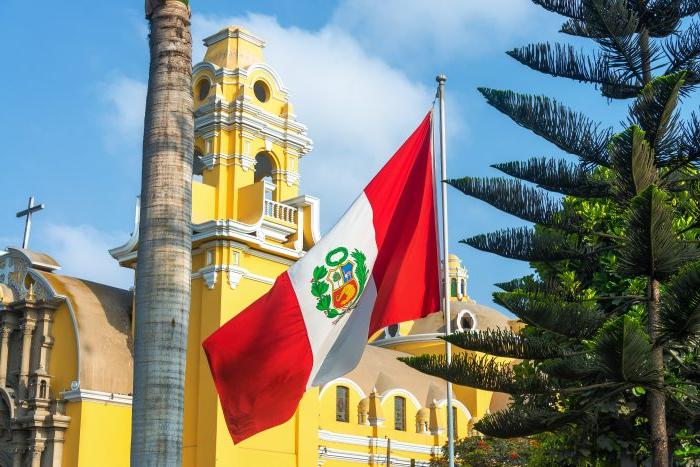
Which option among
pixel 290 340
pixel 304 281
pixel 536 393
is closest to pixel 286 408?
pixel 290 340

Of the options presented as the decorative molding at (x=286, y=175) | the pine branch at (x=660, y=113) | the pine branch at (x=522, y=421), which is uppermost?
the decorative molding at (x=286, y=175)

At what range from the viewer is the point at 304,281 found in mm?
10648

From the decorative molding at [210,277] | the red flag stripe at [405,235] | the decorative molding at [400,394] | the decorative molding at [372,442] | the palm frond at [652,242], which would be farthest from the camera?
the decorative molding at [400,394]

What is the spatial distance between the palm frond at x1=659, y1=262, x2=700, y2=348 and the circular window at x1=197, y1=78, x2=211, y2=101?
1864 centimetres

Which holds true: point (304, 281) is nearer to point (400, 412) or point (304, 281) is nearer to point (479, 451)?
point (479, 451)

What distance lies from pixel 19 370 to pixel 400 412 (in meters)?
12.4

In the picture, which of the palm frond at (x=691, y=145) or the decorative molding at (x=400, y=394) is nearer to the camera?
the palm frond at (x=691, y=145)

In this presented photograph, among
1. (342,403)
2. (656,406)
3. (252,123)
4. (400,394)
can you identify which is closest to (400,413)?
(400,394)

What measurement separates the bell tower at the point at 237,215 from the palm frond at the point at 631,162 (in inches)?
519

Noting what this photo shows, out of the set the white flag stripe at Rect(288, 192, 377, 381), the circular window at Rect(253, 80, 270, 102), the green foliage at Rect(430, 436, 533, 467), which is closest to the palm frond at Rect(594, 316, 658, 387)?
the white flag stripe at Rect(288, 192, 377, 381)

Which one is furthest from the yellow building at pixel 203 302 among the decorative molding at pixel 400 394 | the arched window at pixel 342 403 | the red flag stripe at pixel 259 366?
the red flag stripe at pixel 259 366

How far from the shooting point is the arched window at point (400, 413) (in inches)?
1255

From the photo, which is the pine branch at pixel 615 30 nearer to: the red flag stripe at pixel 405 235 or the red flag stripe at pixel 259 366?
→ the red flag stripe at pixel 405 235

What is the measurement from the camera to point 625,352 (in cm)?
860
